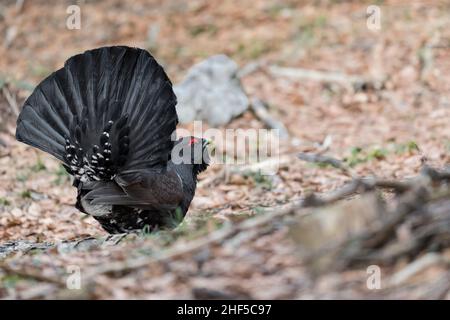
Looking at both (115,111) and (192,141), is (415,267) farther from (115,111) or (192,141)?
(192,141)

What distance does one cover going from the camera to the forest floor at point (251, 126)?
4887 millimetres

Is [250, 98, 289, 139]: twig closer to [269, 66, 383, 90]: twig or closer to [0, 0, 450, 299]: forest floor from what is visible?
[0, 0, 450, 299]: forest floor

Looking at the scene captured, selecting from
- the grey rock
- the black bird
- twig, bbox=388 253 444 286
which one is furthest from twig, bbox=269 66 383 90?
twig, bbox=388 253 444 286

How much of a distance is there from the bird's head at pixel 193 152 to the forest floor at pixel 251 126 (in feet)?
1.82

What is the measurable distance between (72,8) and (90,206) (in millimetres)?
10207

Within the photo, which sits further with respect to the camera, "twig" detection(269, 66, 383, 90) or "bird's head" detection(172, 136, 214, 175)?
"twig" detection(269, 66, 383, 90)

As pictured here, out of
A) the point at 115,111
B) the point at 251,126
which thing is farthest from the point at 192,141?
the point at 251,126

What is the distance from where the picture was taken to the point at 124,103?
6742 mm

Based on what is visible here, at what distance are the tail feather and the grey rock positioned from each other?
4564mm

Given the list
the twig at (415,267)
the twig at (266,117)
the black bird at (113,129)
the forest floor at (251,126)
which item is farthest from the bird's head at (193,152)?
the twig at (415,267)

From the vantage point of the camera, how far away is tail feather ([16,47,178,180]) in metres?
6.68

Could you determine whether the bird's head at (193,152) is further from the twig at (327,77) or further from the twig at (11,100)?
the twig at (327,77)
